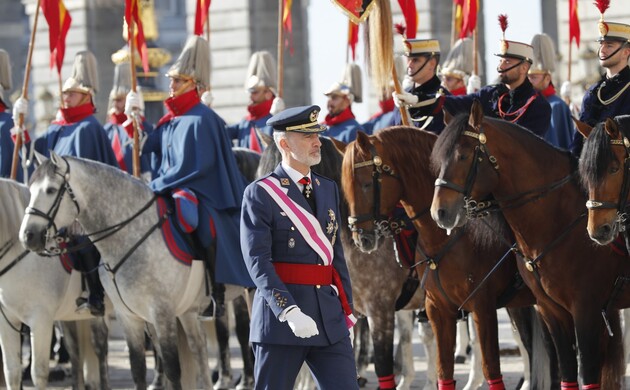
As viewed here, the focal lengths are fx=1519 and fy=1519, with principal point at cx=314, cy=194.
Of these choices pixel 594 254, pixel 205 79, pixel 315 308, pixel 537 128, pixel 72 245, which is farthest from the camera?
pixel 205 79

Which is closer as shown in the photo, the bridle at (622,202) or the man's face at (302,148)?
the man's face at (302,148)

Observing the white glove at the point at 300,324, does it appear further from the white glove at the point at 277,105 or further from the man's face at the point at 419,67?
the white glove at the point at 277,105

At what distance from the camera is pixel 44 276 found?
12.0 metres

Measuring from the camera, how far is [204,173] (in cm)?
1204

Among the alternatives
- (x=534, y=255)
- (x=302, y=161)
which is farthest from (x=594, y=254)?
(x=302, y=161)

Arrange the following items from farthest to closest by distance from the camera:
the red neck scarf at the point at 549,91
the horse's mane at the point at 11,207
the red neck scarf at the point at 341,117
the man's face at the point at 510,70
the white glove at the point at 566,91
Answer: the white glove at the point at 566,91
the red neck scarf at the point at 341,117
the red neck scarf at the point at 549,91
the horse's mane at the point at 11,207
the man's face at the point at 510,70

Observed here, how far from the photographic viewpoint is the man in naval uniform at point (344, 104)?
47.8 feet

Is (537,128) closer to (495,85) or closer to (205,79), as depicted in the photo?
(495,85)

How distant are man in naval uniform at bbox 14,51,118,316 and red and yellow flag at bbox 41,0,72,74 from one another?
886 millimetres

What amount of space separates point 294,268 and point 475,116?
2230 mm

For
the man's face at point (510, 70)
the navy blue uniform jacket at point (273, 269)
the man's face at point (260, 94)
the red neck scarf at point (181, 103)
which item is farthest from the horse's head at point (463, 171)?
the man's face at point (260, 94)

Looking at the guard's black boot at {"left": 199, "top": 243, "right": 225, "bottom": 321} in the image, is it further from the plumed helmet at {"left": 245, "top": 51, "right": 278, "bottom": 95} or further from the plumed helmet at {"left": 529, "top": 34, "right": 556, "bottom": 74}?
the plumed helmet at {"left": 529, "top": 34, "right": 556, "bottom": 74}

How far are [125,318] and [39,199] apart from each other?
1.16 metres

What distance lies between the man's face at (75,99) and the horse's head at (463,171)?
5018mm
